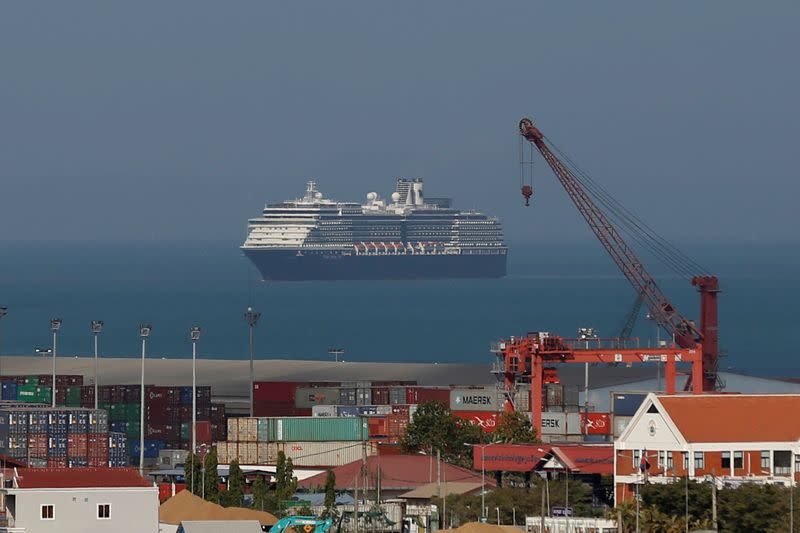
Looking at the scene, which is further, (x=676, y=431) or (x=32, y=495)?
(x=676, y=431)

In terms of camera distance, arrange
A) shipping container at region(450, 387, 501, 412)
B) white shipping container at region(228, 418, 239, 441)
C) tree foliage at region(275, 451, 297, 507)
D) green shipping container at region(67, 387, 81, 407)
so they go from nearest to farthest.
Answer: tree foliage at region(275, 451, 297, 507) < white shipping container at region(228, 418, 239, 441) < shipping container at region(450, 387, 501, 412) < green shipping container at region(67, 387, 81, 407)

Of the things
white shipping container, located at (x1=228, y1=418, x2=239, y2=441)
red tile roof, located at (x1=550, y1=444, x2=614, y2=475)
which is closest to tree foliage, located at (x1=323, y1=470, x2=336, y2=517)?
red tile roof, located at (x1=550, y1=444, x2=614, y2=475)

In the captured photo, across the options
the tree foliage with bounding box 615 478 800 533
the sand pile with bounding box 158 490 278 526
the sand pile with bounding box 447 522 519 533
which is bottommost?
the sand pile with bounding box 158 490 278 526

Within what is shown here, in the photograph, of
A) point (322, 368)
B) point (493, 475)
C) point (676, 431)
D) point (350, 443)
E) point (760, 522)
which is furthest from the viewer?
point (322, 368)

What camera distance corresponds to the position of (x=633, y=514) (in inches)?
1966

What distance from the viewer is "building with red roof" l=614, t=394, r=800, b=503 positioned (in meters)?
55.9

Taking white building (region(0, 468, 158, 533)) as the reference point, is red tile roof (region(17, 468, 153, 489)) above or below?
above

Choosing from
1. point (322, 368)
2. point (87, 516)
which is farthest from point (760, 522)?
point (322, 368)

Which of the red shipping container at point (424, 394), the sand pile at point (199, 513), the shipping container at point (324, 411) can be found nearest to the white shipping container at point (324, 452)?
the shipping container at point (324, 411)

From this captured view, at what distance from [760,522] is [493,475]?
22626mm

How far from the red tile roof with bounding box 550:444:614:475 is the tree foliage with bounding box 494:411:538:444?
547 inches

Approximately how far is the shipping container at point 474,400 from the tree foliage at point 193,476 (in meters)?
→ 23.6

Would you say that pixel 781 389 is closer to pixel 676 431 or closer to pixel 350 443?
pixel 350 443

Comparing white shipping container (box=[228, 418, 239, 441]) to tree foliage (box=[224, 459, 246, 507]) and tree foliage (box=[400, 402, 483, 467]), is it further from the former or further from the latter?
tree foliage (box=[224, 459, 246, 507])
